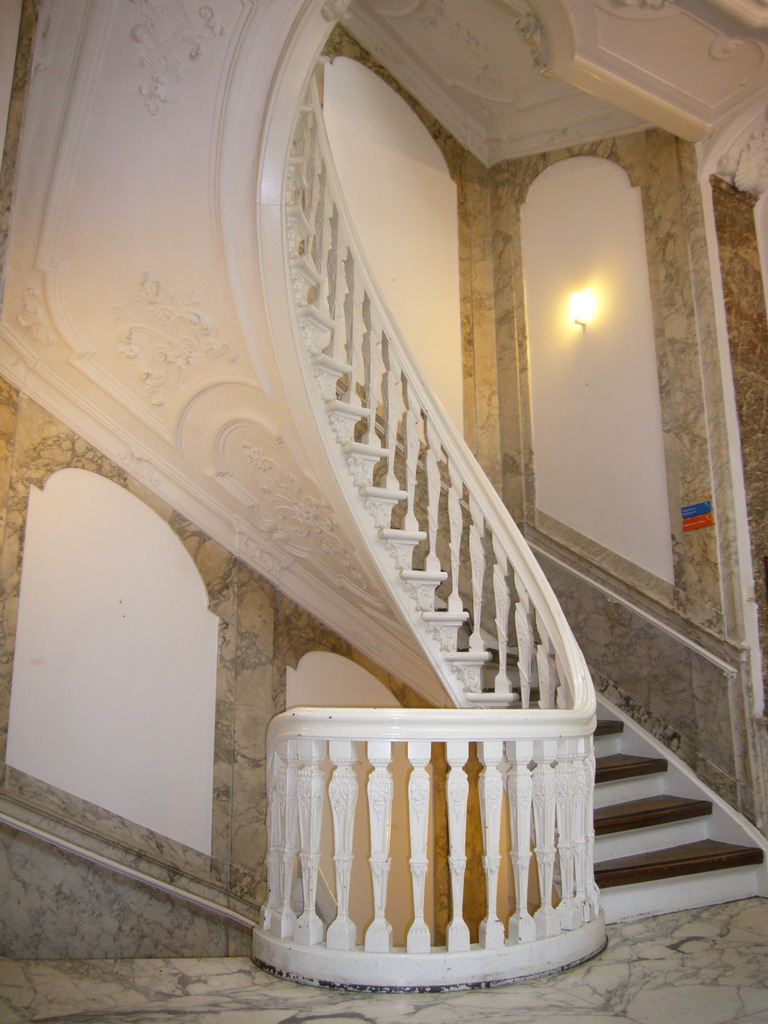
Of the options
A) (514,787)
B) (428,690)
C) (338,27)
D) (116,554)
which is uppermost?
(338,27)

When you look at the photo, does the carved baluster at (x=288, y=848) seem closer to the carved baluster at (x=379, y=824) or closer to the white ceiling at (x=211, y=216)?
the carved baluster at (x=379, y=824)

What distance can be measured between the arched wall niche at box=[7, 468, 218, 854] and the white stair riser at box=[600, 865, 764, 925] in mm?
1932

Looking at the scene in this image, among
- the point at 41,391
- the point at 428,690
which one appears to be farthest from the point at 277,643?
the point at 41,391

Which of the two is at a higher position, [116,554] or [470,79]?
[470,79]

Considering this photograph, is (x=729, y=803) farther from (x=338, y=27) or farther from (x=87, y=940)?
(x=338, y=27)

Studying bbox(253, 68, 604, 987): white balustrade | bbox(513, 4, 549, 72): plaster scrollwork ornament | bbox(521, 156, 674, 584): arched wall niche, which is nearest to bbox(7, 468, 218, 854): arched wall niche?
bbox(253, 68, 604, 987): white balustrade

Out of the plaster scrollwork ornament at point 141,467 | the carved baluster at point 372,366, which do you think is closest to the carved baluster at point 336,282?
the carved baluster at point 372,366

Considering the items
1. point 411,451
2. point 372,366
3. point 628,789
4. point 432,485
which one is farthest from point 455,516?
point 628,789

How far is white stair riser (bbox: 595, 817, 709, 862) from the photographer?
11.0ft

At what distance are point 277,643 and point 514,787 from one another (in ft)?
6.56

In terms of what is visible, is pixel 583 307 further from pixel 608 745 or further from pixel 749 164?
pixel 608 745

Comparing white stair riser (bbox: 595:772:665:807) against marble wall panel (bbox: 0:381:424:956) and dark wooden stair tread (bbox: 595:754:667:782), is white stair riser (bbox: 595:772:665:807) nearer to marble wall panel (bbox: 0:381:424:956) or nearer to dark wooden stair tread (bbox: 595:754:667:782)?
dark wooden stair tread (bbox: 595:754:667:782)

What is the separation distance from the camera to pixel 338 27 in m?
5.04

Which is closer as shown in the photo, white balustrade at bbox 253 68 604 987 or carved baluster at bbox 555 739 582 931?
white balustrade at bbox 253 68 604 987
